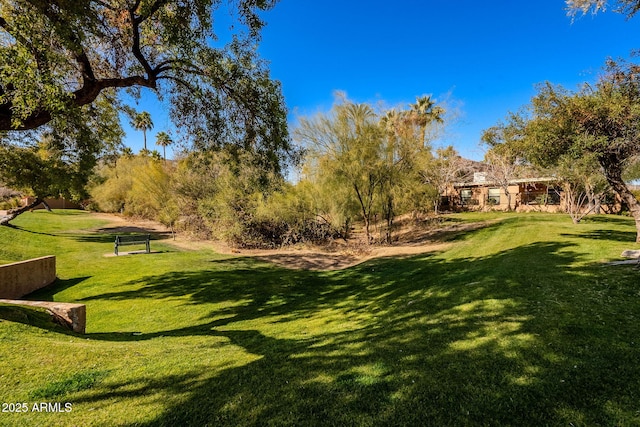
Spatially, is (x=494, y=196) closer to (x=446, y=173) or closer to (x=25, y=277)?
(x=446, y=173)

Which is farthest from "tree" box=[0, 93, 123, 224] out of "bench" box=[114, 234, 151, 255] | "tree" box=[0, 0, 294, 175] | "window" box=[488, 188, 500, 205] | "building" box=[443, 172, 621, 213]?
"window" box=[488, 188, 500, 205]

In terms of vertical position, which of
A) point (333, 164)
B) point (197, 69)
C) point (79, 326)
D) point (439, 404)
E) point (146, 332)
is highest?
point (197, 69)

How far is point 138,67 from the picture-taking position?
6840 mm

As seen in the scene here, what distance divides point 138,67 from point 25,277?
6810mm

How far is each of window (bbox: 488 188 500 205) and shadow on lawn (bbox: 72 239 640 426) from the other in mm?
26613

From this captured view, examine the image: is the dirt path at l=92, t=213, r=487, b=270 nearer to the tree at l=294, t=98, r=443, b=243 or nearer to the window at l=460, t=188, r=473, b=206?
the tree at l=294, t=98, r=443, b=243

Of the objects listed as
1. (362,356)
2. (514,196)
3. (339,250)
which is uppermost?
(514,196)

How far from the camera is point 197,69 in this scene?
6453 mm

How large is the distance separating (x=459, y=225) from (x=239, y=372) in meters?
20.3

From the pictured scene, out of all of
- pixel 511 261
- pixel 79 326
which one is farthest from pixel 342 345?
pixel 511 261

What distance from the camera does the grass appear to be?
239 centimetres

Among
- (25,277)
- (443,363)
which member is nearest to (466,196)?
(443,363)

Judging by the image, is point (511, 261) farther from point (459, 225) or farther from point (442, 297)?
point (459, 225)

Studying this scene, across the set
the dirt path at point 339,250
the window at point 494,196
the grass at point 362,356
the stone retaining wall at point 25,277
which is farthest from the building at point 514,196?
the stone retaining wall at point 25,277
